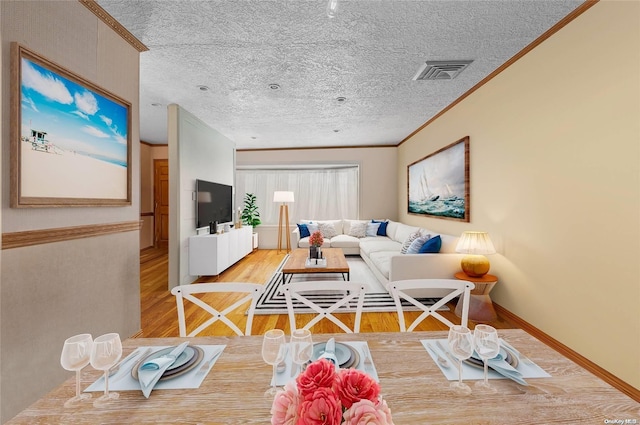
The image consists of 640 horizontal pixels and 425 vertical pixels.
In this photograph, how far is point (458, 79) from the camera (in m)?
3.28

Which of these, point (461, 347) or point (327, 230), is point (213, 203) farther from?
point (461, 347)

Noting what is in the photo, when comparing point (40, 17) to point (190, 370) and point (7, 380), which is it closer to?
point (7, 380)

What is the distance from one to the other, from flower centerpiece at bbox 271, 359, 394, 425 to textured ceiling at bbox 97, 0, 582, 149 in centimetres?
227

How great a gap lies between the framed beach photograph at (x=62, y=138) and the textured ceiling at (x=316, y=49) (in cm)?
67

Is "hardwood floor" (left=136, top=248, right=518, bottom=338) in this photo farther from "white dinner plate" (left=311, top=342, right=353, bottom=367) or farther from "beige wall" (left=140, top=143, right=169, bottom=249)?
"beige wall" (left=140, top=143, right=169, bottom=249)

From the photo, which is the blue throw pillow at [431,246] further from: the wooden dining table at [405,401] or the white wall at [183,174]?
the white wall at [183,174]

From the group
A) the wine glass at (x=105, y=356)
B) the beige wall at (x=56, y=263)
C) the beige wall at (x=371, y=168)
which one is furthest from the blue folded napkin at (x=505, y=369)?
the beige wall at (x=371, y=168)

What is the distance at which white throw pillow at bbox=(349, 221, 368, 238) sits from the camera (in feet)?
21.1

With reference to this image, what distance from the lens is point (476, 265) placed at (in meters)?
3.03

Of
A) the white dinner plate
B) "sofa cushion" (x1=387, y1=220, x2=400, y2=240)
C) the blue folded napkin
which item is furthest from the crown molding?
"sofa cushion" (x1=387, y1=220, x2=400, y2=240)

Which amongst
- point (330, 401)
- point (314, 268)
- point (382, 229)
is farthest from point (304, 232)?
point (330, 401)

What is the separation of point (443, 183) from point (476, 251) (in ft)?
5.54

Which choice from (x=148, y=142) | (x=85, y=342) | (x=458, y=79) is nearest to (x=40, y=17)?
(x=85, y=342)

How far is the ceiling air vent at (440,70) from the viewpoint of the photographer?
287 cm
